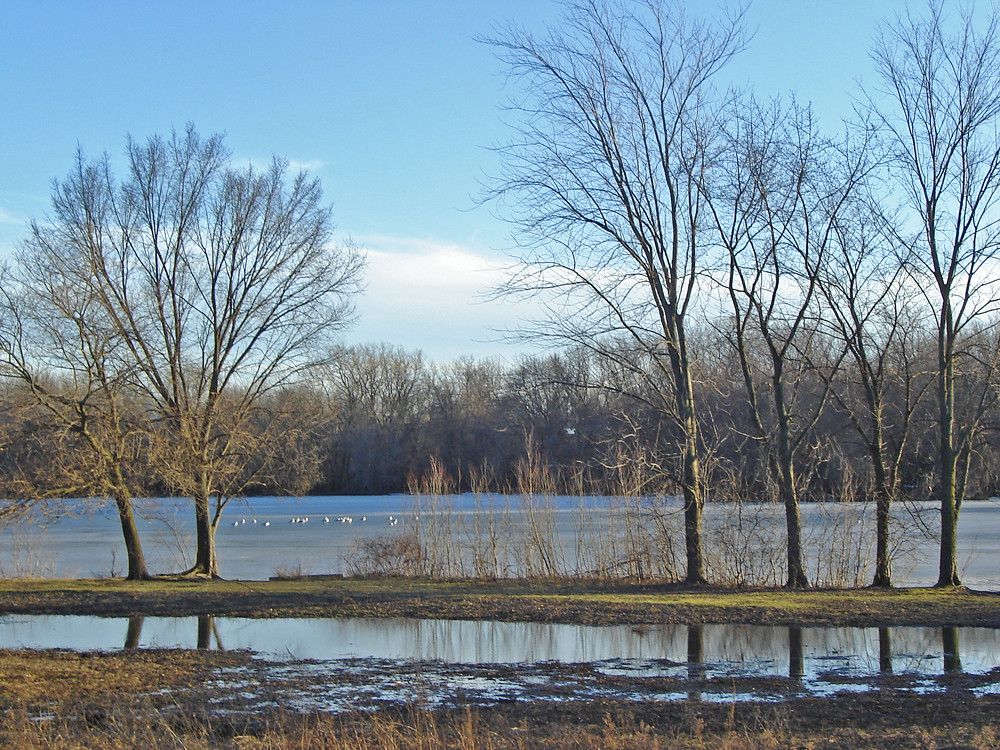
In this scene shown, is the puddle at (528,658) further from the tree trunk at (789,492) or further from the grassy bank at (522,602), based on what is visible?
the tree trunk at (789,492)

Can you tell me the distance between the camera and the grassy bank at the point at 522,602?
1298 cm

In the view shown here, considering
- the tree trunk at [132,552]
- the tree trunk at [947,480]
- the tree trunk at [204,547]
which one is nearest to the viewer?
the tree trunk at [947,480]

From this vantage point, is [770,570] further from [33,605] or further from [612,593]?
[33,605]

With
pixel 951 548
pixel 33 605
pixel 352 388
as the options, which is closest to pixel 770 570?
pixel 951 548

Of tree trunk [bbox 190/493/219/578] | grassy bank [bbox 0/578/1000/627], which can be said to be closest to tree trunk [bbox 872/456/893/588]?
grassy bank [bbox 0/578/1000/627]

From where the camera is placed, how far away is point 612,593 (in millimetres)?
15609

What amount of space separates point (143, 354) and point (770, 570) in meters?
13.7

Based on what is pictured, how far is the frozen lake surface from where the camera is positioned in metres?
19.5

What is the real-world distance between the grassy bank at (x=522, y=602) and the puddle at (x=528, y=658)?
405 mm

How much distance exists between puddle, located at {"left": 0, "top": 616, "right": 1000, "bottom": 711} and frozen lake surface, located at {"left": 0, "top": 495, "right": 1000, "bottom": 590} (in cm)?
452

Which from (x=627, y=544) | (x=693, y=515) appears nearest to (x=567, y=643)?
(x=693, y=515)

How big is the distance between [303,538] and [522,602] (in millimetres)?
19800

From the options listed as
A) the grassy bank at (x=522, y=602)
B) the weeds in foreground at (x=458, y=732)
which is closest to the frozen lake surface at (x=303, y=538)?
the grassy bank at (x=522, y=602)

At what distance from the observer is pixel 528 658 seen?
35.2 feet
